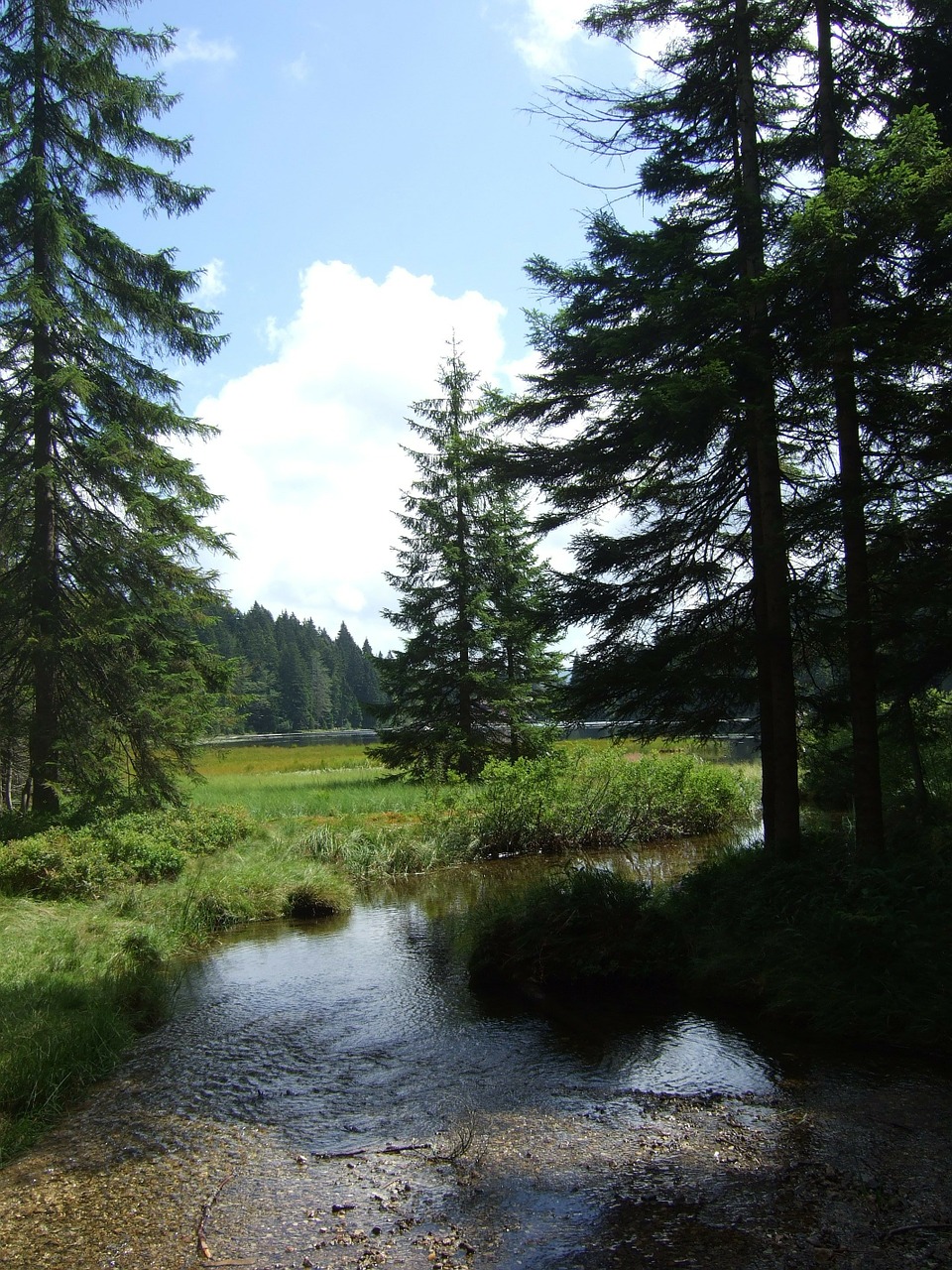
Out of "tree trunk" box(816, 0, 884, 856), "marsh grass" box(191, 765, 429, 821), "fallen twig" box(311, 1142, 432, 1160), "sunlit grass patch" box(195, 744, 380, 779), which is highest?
"tree trunk" box(816, 0, 884, 856)

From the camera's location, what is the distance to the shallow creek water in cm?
434

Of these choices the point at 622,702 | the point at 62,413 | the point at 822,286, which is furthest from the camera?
the point at 62,413

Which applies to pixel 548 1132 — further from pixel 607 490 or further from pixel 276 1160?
pixel 607 490

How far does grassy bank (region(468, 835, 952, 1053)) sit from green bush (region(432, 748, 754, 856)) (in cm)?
658

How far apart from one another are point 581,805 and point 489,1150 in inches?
493

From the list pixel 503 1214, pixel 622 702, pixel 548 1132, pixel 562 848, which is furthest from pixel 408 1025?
pixel 562 848

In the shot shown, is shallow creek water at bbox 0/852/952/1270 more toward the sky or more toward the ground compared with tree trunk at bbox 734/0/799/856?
more toward the ground

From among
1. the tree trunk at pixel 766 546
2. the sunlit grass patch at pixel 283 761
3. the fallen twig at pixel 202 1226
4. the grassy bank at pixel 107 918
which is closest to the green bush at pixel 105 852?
the grassy bank at pixel 107 918

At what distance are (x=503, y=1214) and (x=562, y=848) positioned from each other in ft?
42.6

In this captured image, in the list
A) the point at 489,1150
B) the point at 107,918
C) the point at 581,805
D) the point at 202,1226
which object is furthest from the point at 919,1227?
the point at 581,805

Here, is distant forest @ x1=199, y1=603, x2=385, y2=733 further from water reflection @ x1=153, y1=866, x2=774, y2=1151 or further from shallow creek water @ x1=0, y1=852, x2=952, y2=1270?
shallow creek water @ x1=0, y1=852, x2=952, y2=1270

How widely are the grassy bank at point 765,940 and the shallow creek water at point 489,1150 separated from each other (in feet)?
1.54

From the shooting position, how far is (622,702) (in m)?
11.0

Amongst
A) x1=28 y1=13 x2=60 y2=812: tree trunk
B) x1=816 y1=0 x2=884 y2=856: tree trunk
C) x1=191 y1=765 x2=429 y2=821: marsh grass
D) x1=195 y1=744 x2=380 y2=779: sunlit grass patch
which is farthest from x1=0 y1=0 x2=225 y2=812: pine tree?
x1=195 y1=744 x2=380 y2=779: sunlit grass patch
